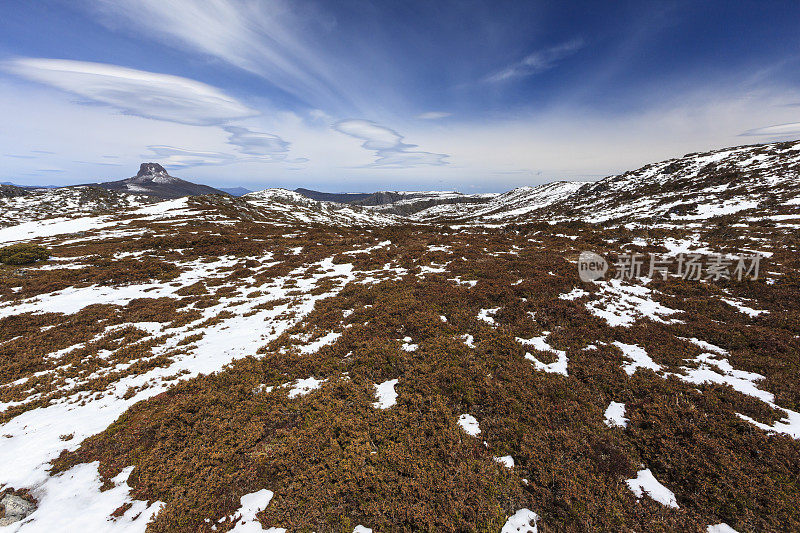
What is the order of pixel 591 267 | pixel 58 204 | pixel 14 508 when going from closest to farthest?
pixel 14 508
pixel 591 267
pixel 58 204

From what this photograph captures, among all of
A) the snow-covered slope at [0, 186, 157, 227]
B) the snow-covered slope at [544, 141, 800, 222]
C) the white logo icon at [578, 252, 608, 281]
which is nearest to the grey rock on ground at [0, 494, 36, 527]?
the white logo icon at [578, 252, 608, 281]

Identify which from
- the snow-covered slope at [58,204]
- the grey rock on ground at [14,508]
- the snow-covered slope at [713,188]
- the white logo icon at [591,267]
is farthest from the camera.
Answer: the snow-covered slope at [58,204]

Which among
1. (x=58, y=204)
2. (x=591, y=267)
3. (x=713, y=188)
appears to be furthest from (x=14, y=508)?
(x=58, y=204)

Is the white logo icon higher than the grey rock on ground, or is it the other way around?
the white logo icon

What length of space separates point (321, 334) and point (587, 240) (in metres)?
33.2

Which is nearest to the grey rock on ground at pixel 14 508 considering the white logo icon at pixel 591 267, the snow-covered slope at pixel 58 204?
the white logo icon at pixel 591 267

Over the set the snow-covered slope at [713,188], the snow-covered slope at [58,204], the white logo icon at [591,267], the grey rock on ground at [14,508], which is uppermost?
the snow-covered slope at [713,188]

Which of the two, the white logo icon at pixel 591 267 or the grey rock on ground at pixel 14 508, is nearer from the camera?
the grey rock on ground at pixel 14 508

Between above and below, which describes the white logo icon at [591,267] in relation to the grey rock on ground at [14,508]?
above

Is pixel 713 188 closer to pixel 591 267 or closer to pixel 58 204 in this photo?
pixel 591 267

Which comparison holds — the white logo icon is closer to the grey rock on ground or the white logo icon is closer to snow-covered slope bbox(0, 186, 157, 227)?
the grey rock on ground

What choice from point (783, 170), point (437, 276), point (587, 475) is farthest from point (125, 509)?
point (783, 170)

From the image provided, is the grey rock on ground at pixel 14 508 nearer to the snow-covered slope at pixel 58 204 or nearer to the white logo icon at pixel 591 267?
the white logo icon at pixel 591 267

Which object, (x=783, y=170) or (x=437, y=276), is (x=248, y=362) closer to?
(x=437, y=276)
